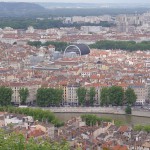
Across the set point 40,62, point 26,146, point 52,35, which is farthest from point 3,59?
point 26,146

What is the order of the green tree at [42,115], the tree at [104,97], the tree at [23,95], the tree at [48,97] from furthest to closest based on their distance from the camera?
1. the tree at [23,95]
2. the tree at [104,97]
3. the tree at [48,97]
4. the green tree at [42,115]

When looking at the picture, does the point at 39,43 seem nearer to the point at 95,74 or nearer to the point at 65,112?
the point at 95,74

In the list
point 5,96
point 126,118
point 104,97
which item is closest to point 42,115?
point 126,118

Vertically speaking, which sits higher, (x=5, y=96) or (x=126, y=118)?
(x=5, y=96)

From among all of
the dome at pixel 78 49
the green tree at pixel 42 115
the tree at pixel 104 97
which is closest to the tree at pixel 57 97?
the tree at pixel 104 97

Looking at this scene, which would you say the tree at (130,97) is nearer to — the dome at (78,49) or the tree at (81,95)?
the tree at (81,95)

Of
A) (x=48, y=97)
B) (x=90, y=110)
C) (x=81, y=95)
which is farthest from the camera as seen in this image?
(x=81, y=95)

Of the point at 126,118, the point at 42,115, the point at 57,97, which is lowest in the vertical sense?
the point at 126,118

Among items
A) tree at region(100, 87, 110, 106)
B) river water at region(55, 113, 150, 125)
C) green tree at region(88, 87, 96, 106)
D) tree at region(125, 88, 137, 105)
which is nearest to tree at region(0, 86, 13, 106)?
river water at region(55, 113, 150, 125)

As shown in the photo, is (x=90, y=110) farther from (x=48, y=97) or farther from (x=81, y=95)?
(x=48, y=97)
